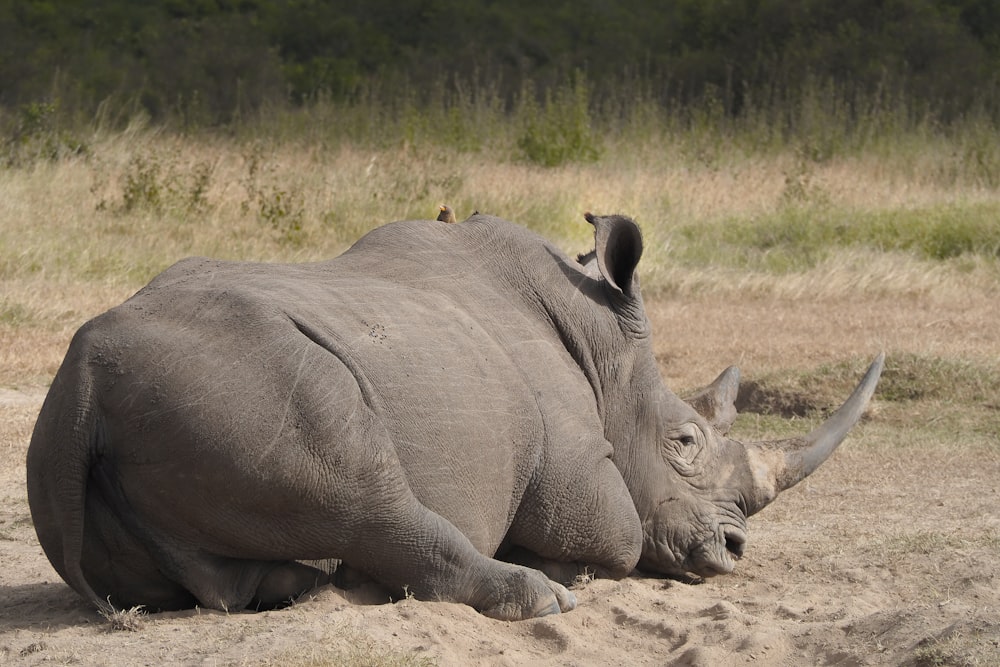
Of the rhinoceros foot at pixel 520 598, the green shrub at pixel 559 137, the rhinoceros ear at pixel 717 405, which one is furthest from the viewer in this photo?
the green shrub at pixel 559 137

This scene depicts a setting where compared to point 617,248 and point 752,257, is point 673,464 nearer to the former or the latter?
point 617,248

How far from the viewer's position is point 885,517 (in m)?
5.88

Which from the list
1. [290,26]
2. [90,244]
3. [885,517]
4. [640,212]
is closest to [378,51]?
[290,26]

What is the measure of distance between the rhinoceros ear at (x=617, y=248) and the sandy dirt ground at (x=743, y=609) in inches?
40.6

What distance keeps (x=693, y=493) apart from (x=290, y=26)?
979 inches

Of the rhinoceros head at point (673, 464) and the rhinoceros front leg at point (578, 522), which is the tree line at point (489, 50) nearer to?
the rhinoceros head at point (673, 464)

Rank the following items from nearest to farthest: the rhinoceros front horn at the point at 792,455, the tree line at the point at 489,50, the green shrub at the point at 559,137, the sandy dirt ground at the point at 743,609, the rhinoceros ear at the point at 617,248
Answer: the sandy dirt ground at the point at 743,609, the rhinoceros ear at the point at 617,248, the rhinoceros front horn at the point at 792,455, the green shrub at the point at 559,137, the tree line at the point at 489,50

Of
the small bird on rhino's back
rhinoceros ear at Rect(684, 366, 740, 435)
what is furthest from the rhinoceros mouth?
the small bird on rhino's back

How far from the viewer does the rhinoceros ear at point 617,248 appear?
191 inches

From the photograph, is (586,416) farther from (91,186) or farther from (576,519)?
(91,186)

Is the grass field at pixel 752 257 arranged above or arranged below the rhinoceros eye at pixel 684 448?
below

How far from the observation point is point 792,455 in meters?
5.20

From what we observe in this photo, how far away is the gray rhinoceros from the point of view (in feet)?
12.6

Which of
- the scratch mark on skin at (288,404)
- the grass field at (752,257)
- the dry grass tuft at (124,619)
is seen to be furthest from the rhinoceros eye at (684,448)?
the dry grass tuft at (124,619)
